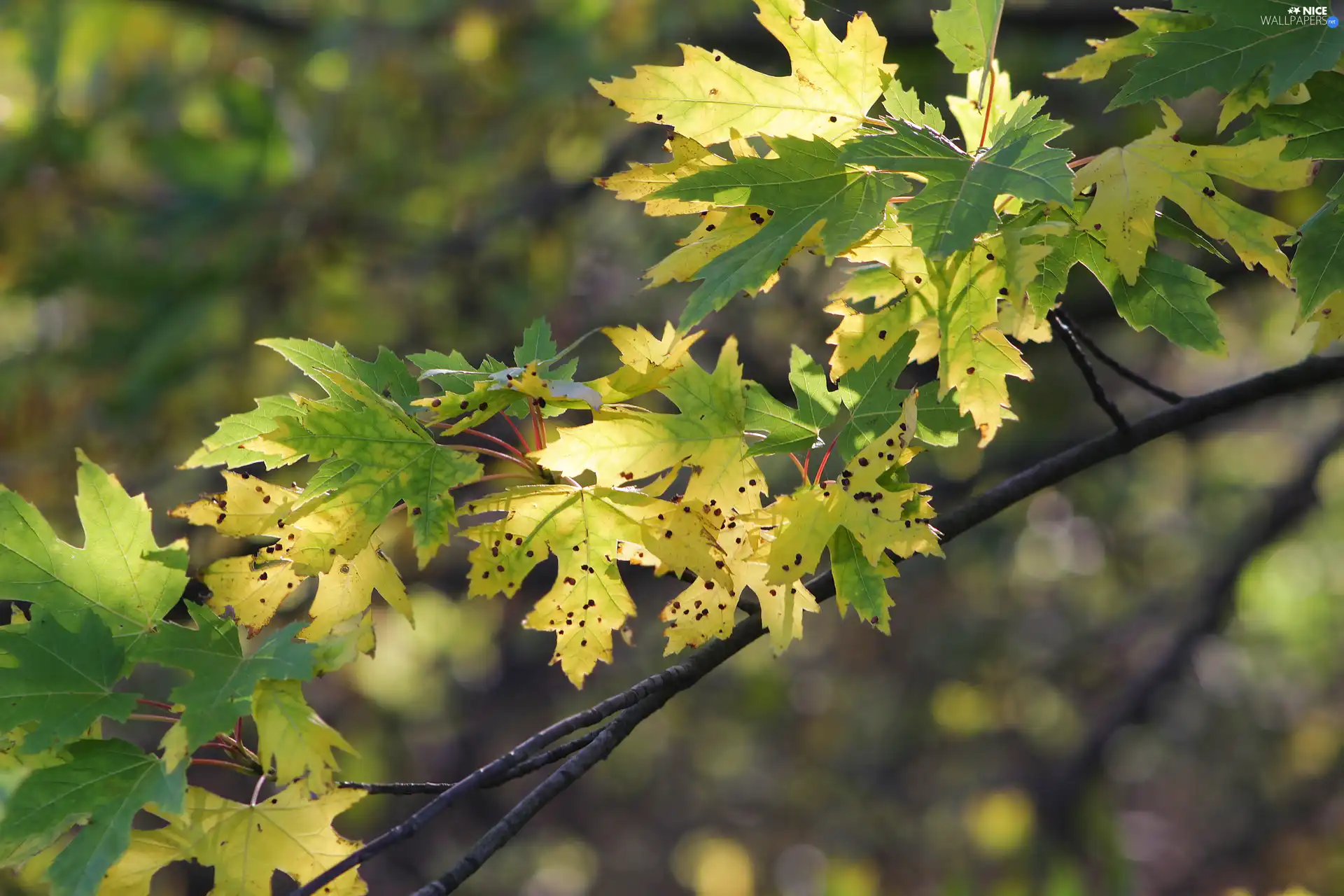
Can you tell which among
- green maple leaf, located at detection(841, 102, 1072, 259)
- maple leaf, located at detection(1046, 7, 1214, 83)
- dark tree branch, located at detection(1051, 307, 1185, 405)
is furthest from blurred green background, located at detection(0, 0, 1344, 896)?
green maple leaf, located at detection(841, 102, 1072, 259)

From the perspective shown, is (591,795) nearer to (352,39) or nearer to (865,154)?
(352,39)

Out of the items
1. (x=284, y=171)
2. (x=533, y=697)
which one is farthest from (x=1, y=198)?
(x=533, y=697)

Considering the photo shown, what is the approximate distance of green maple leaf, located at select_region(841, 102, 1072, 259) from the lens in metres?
1.28

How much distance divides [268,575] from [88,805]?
15.3 inches

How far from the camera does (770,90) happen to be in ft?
5.16

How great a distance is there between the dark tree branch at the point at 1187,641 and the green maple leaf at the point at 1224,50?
10.6 feet

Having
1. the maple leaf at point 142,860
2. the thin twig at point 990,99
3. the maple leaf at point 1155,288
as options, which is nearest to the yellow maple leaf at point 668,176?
the thin twig at point 990,99

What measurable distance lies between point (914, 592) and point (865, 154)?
6256 mm

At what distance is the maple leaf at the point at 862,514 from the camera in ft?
4.79

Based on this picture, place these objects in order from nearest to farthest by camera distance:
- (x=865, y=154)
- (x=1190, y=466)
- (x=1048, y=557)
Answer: (x=865, y=154) < (x=1190, y=466) < (x=1048, y=557)

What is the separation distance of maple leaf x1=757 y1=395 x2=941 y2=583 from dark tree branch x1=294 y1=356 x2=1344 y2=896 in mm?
200

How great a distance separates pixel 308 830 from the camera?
5.16 ft

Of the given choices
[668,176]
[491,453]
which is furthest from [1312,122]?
[491,453]

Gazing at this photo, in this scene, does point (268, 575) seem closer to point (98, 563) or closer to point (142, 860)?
point (98, 563)
